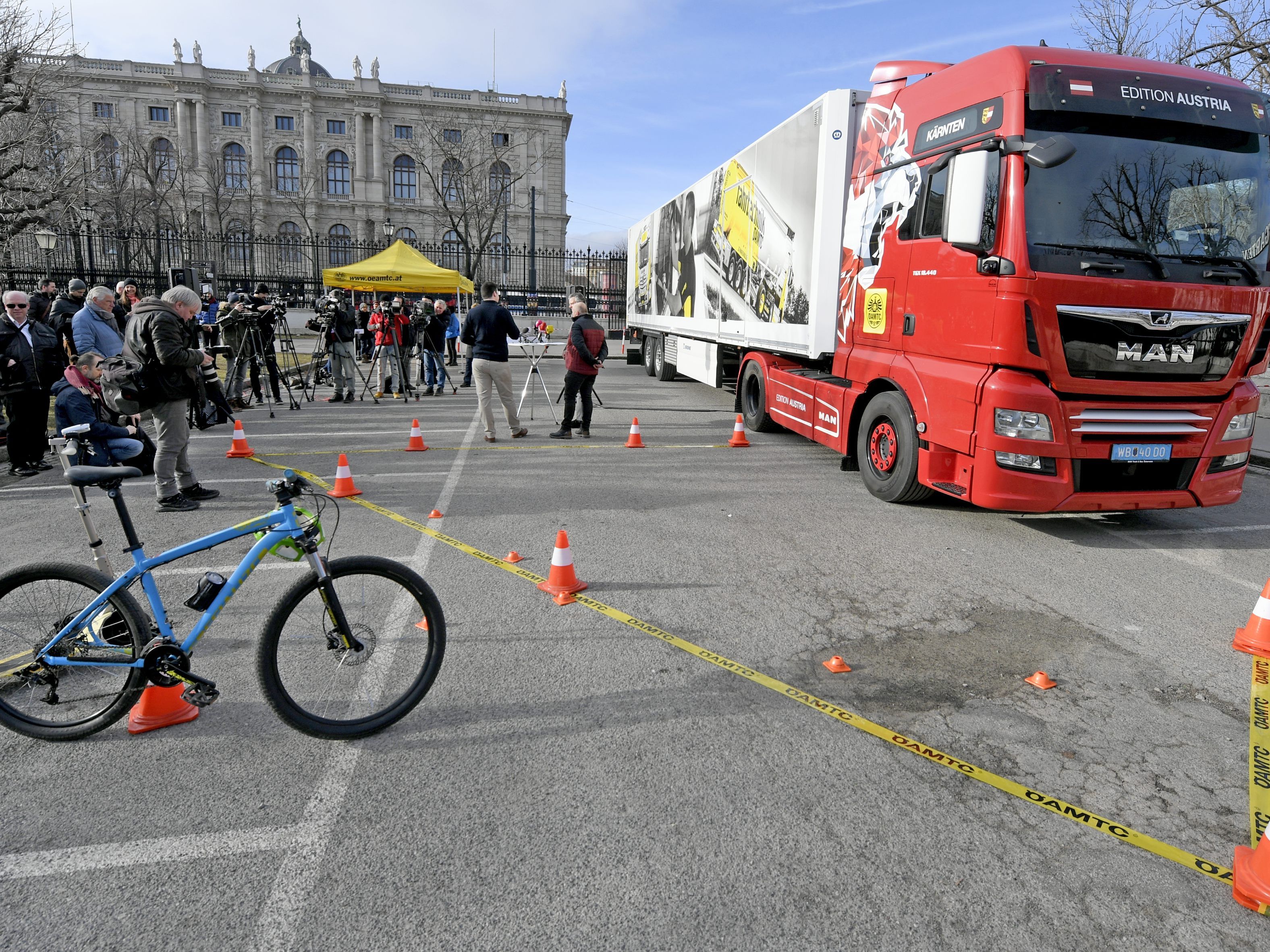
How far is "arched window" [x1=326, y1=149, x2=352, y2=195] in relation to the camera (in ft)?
244

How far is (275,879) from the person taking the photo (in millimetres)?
2553

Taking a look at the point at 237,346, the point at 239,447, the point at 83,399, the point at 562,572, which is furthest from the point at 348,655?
the point at 237,346

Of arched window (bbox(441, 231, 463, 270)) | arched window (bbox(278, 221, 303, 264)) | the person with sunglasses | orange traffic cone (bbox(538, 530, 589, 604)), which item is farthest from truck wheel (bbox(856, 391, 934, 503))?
arched window (bbox(441, 231, 463, 270))

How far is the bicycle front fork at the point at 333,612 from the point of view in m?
3.29

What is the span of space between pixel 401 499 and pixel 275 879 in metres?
5.22

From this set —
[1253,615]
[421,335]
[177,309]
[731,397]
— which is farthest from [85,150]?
[1253,615]

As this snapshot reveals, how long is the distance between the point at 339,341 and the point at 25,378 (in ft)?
22.1

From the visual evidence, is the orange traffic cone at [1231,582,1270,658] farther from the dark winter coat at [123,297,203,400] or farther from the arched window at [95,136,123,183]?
the arched window at [95,136,123,183]

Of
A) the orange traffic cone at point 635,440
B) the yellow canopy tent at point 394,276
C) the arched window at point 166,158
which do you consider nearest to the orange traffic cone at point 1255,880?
the orange traffic cone at point 635,440

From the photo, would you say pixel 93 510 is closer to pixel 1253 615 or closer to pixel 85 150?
pixel 1253 615

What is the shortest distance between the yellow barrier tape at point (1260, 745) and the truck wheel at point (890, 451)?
3.93 m

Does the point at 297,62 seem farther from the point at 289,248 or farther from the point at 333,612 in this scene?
the point at 333,612

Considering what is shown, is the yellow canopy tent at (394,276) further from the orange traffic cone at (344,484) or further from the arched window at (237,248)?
the arched window at (237,248)

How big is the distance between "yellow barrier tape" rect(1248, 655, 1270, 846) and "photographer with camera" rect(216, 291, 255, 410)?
13027 millimetres
